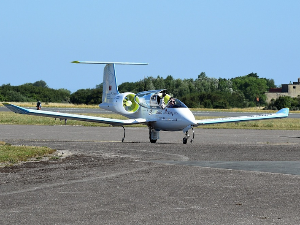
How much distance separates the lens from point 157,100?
32188 mm

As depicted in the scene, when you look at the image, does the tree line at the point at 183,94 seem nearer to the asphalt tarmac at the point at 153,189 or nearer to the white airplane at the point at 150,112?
the white airplane at the point at 150,112

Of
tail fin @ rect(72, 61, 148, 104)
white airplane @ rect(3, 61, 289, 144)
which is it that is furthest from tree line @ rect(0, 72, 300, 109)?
white airplane @ rect(3, 61, 289, 144)

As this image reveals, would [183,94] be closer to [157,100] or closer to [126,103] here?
[126,103]

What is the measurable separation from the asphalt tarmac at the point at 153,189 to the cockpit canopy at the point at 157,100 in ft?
28.1

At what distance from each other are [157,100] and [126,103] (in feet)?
8.38

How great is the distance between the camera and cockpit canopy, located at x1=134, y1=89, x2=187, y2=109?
31438mm

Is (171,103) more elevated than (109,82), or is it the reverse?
(109,82)

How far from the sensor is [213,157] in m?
22.2

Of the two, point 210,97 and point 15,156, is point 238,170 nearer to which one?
point 15,156

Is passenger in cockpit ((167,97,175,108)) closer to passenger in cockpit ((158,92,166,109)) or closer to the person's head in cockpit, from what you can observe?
the person's head in cockpit

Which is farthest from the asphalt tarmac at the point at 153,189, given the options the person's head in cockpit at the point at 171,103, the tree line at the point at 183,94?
the tree line at the point at 183,94

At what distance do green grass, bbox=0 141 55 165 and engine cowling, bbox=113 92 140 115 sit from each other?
1066 cm

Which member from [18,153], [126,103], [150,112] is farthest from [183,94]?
[18,153]

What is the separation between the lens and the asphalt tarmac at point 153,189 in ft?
34.8
